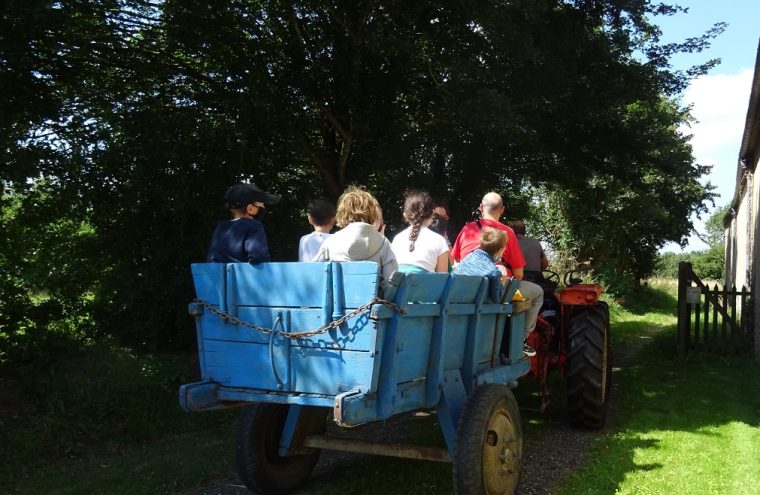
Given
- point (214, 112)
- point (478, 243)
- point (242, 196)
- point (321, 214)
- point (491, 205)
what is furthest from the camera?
point (214, 112)

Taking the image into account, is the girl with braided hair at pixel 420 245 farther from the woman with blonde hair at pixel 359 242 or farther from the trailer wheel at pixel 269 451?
the trailer wheel at pixel 269 451

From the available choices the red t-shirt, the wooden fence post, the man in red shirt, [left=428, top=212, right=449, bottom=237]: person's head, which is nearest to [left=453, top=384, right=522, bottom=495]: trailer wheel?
the man in red shirt

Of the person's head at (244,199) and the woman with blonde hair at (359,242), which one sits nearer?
the woman with blonde hair at (359,242)

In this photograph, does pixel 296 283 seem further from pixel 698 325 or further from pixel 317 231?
pixel 698 325

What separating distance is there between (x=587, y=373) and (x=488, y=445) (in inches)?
94.7

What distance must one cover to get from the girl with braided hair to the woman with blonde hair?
1.71 ft

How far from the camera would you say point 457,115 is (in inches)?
338

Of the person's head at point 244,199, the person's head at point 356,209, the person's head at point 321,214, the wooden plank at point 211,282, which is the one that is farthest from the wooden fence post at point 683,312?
the wooden plank at point 211,282

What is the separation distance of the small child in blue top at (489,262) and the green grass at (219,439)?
4.79 ft

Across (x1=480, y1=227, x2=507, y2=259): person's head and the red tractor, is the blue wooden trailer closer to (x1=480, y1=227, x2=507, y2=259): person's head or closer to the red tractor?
(x1=480, y1=227, x2=507, y2=259): person's head

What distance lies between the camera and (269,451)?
14.7 feet

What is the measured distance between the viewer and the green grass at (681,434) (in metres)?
4.72

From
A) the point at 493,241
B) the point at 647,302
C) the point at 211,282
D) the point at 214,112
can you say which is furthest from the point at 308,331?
the point at 647,302

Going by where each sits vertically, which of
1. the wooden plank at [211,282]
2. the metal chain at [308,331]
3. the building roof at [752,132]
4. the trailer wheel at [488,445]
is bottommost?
the trailer wheel at [488,445]
